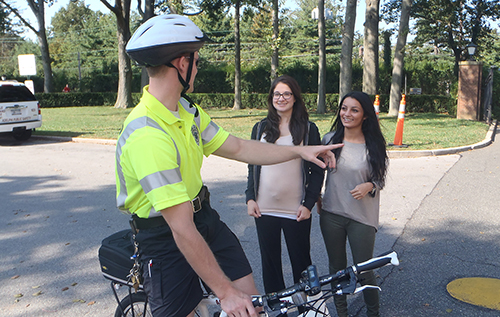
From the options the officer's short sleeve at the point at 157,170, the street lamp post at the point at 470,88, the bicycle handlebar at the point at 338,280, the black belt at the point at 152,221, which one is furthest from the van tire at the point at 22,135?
the street lamp post at the point at 470,88

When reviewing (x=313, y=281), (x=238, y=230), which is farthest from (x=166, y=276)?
(x=238, y=230)

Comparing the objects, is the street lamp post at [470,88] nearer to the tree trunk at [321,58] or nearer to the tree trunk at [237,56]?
the tree trunk at [321,58]

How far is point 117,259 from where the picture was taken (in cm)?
230

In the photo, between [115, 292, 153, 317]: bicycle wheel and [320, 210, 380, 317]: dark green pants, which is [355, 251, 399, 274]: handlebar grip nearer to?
[115, 292, 153, 317]: bicycle wheel

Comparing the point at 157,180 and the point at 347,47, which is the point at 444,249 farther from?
the point at 347,47

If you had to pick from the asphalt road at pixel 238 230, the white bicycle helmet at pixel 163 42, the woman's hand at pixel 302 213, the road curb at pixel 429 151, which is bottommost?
the asphalt road at pixel 238 230

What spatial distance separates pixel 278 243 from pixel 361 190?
2.51 ft

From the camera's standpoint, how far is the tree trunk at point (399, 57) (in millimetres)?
19984

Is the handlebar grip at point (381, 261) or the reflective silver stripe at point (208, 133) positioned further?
the reflective silver stripe at point (208, 133)

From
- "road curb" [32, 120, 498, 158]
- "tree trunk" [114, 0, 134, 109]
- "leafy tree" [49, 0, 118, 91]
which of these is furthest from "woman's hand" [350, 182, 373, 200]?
"leafy tree" [49, 0, 118, 91]

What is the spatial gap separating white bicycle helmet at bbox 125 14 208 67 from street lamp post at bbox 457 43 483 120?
19328mm

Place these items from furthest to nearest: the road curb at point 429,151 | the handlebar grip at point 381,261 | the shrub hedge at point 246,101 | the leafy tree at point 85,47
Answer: the leafy tree at point 85,47 → the shrub hedge at point 246,101 → the road curb at point 429,151 → the handlebar grip at point 381,261

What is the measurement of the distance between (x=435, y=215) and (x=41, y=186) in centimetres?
697

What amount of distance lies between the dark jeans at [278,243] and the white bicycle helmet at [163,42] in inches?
73.6
